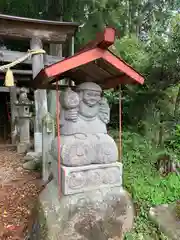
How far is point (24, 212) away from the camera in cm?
339

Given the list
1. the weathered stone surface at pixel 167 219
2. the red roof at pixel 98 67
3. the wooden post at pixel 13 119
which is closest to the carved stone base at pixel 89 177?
the weathered stone surface at pixel 167 219

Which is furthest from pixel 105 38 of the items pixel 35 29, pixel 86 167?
pixel 35 29

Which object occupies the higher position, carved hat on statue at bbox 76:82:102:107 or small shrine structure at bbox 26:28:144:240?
carved hat on statue at bbox 76:82:102:107

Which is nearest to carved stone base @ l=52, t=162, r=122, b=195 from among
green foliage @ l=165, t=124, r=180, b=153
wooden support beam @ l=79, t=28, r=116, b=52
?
wooden support beam @ l=79, t=28, r=116, b=52

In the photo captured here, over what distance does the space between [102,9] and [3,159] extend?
593 centimetres

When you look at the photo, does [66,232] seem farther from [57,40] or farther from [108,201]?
[57,40]

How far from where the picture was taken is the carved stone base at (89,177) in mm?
2650

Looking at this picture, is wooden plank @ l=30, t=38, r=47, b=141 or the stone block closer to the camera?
the stone block

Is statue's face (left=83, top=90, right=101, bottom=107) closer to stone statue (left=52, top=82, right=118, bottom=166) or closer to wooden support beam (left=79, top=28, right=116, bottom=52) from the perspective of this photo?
stone statue (left=52, top=82, right=118, bottom=166)

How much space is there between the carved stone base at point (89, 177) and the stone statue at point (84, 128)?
78mm

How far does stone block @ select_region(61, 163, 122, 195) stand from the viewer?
2.65 m

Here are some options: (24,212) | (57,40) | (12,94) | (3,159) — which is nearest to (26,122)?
(3,159)

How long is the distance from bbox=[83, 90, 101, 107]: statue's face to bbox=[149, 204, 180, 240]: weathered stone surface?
179 cm

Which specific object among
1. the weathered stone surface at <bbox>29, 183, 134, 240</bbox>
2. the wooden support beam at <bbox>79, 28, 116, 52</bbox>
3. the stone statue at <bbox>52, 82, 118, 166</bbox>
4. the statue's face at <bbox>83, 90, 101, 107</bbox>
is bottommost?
the weathered stone surface at <bbox>29, 183, 134, 240</bbox>
